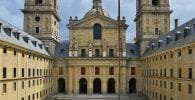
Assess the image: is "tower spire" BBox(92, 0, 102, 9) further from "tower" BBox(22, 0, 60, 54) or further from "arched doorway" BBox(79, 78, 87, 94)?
"arched doorway" BBox(79, 78, 87, 94)

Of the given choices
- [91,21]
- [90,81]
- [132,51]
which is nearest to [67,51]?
[91,21]

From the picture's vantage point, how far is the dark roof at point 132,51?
77938 mm

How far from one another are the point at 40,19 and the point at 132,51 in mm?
21725

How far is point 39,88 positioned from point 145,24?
28.2 meters

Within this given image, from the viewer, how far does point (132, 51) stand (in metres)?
79.3

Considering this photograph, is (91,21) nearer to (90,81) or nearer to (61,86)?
(90,81)

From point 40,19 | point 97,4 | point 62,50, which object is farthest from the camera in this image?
point 97,4

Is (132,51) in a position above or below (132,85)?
above

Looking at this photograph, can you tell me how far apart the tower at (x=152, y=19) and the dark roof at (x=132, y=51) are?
6.28 ft

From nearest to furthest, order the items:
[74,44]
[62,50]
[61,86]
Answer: [74,44] < [61,86] < [62,50]

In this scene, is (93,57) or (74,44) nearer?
(93,57)

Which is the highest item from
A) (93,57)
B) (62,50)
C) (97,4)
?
(97,4)

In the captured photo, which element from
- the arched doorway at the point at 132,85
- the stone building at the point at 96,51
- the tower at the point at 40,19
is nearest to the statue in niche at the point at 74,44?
the stone building at the point at 96,51

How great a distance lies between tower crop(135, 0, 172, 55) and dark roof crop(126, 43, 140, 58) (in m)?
1.91
